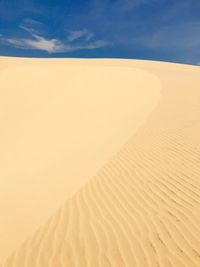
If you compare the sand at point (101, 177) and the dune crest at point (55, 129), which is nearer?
the sand at point (101, 177)

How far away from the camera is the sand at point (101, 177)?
13.4 ft

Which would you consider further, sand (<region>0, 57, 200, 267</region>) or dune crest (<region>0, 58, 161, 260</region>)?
dune crest (<region>0, 58, 161, 260</region>)

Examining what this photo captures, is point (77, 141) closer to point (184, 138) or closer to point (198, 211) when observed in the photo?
point (184, 138)

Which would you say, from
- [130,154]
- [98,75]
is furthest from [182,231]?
[98,75]

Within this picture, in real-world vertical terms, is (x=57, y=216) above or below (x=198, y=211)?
below

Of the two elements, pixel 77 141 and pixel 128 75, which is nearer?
pixel 77 141

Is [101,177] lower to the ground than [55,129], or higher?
lower

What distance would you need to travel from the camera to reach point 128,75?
785 inches

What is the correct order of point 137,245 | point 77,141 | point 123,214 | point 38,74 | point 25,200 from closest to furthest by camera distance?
point 137,245, point 123,214, point 25,200, point 77,141, point 38,74

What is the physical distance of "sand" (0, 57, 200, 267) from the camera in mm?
4086

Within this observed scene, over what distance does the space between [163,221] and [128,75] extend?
16478 mm

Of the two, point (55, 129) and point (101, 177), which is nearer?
point (101, 177)

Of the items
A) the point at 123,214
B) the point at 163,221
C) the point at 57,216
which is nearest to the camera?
the point at 163,221

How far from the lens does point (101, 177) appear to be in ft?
22.6
